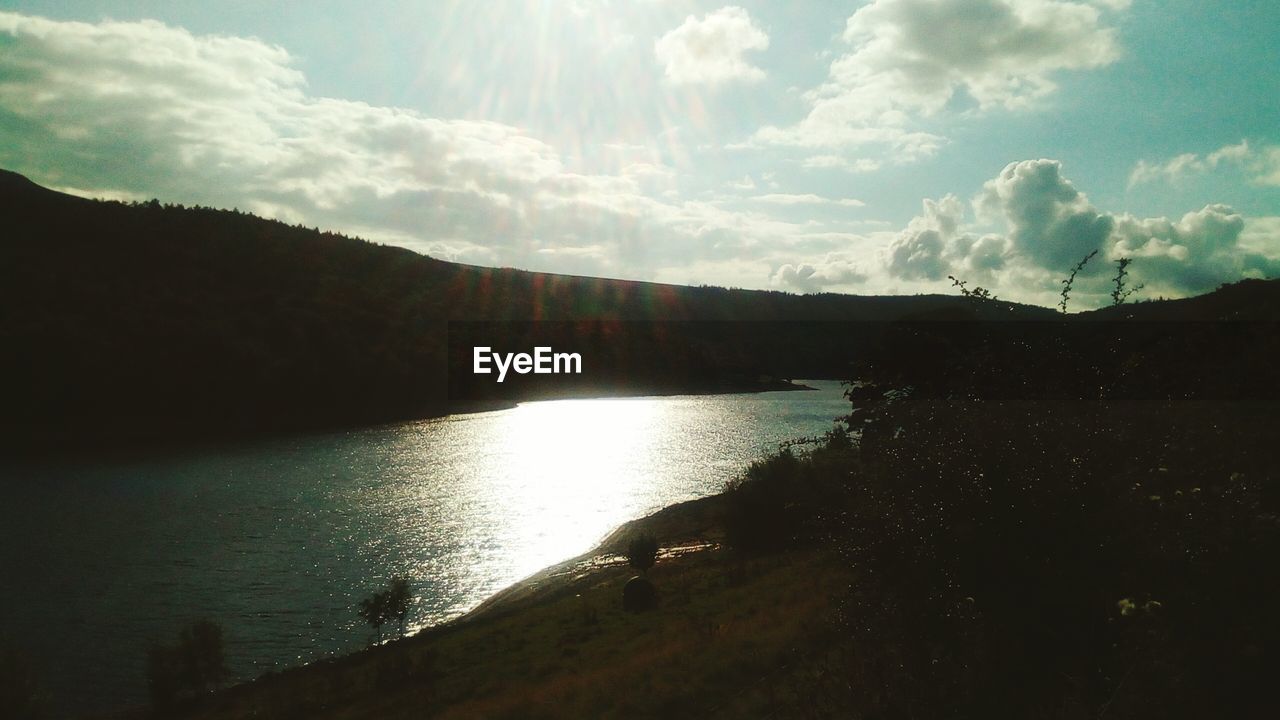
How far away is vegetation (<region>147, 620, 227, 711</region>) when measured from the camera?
2241 cm

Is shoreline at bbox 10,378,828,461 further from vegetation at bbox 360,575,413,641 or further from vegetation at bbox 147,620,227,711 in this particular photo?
vegetation at bbox 147,620,227,711

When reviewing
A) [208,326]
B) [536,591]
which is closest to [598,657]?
[536,591]

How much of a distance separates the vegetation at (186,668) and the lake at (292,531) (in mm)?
2005

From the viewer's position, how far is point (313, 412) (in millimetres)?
100812

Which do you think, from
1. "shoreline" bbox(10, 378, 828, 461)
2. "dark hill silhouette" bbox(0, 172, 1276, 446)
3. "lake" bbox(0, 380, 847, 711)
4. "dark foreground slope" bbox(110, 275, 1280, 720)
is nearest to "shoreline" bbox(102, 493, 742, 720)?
"lake" bbox(0, 380, 847, 711)

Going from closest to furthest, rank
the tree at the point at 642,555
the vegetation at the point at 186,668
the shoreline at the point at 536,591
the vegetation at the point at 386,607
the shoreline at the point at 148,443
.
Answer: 1. the vegetation at the point at 186,668
2. the shoreline at the point at 536,591
3. the vegetation at the point at 386,607
4. the tree at the point at 642,555
5. the shoreline at the point at 148,443

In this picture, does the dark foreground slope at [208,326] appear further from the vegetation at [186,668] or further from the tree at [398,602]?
the vegetation at [186,668]

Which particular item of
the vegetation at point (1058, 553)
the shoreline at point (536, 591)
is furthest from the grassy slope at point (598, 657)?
the vegetation at point (1058, 553)

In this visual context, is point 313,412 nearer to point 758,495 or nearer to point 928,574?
point 758,495

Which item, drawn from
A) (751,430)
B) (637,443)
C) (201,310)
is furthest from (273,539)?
(201,310)

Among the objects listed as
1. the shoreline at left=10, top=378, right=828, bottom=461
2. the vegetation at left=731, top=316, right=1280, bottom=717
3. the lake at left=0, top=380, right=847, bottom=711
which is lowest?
the lake at left=0, top=380, right=847, bottom=711

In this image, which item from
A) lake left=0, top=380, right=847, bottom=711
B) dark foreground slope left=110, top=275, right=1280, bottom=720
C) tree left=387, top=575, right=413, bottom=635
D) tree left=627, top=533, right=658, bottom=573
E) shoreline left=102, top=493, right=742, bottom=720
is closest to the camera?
dark foreground slope left=110, top=275, right=1280, bottom=720

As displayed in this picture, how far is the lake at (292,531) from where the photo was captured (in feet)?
94.3

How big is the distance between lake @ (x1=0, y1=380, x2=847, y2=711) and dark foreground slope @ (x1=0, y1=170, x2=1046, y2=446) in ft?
59.7
